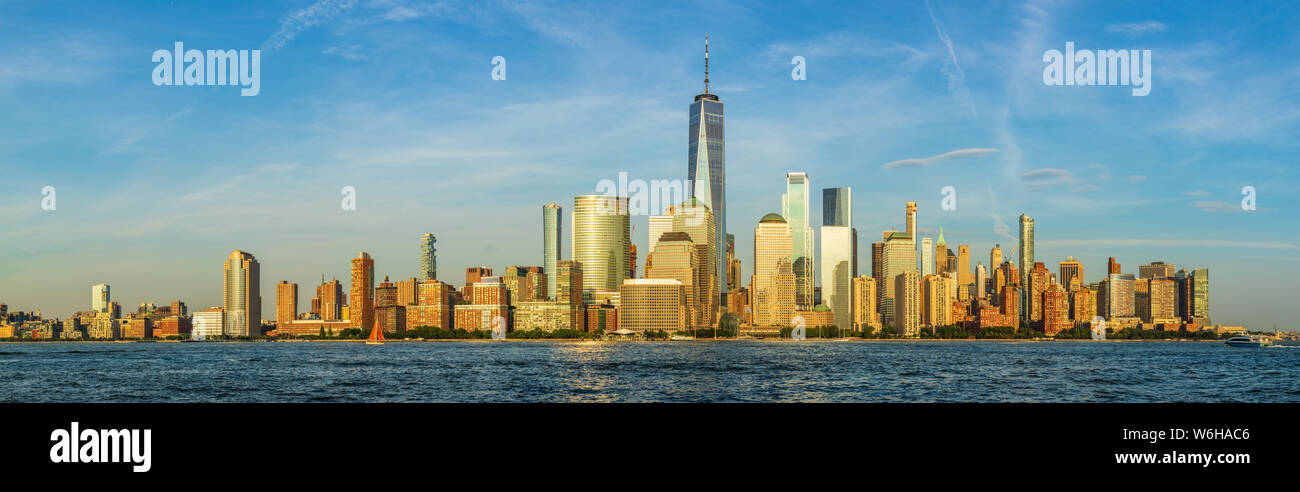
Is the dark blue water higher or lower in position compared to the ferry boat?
higher

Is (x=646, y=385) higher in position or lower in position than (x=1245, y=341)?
higher

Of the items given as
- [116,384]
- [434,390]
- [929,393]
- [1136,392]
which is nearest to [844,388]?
[929,393]

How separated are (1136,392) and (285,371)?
215 ft

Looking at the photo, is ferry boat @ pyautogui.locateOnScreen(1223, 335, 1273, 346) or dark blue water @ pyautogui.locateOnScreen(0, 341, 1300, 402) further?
ferry boat @ pyautogui.locateOnScreen(1223, 335, 1273, 346)

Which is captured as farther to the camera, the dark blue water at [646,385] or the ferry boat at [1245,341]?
the ferry boat at [1245,341]

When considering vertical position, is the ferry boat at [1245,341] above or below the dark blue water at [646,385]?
below

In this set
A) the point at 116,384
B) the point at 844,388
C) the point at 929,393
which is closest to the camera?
the point at 929,393

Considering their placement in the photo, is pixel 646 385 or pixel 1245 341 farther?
pixel 1245 341
